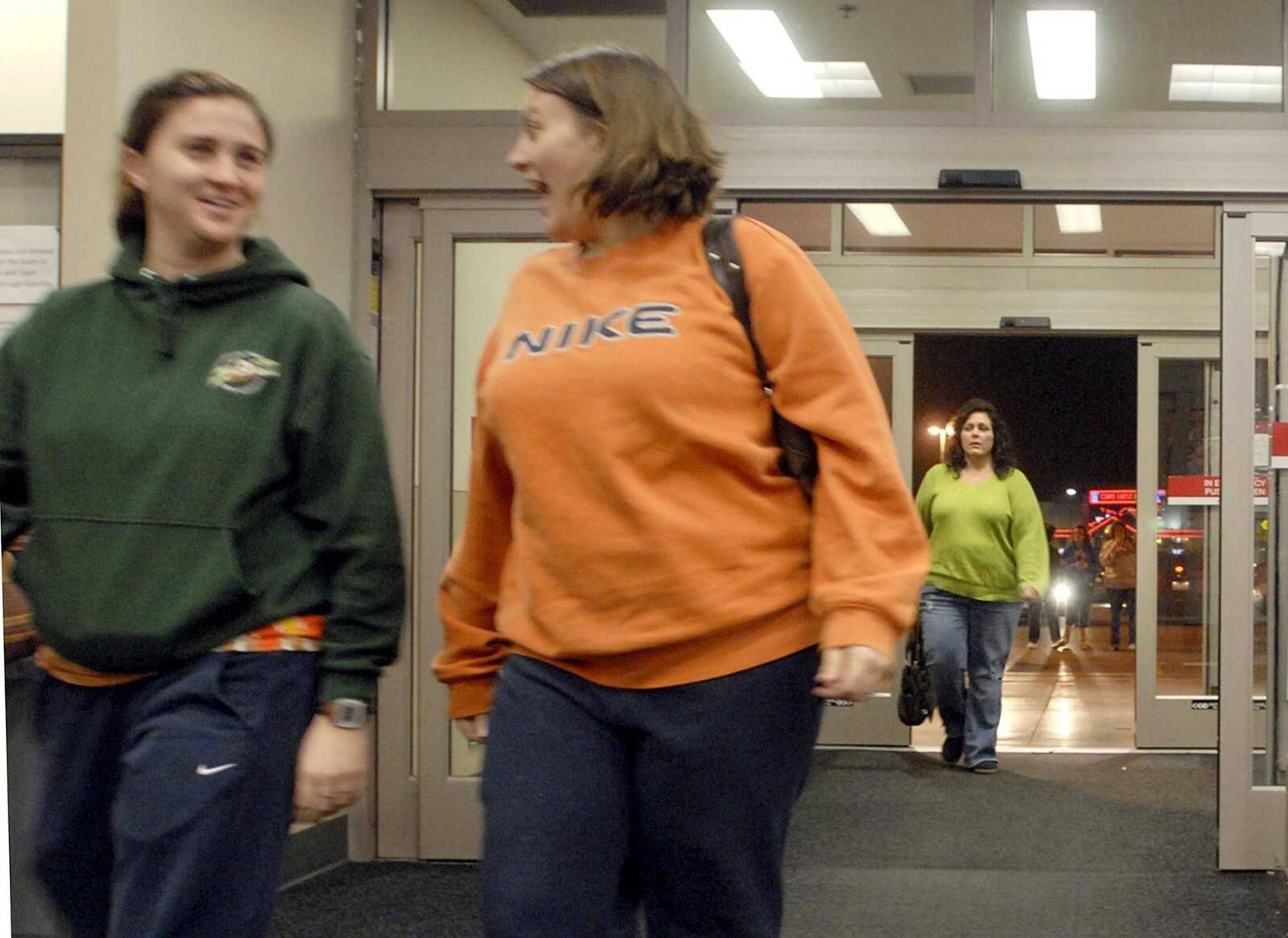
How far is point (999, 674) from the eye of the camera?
7.41 m

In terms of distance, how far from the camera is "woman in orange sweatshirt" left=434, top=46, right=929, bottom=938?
1.77 meters

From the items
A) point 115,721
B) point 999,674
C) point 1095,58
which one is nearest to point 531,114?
point 115,721

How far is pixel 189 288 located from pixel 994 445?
6113 mm

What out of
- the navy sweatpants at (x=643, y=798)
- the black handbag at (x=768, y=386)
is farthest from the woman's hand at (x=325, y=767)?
the black handbag at (x=768, y=386)

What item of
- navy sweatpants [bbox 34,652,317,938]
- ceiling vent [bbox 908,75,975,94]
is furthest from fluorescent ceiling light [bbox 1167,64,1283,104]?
navy sweatpants [bbox 34,652,317,938]

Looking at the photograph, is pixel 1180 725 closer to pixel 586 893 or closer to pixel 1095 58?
pixel 1095 58

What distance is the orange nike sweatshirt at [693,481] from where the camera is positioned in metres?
1.77

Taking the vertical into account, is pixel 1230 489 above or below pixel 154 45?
below

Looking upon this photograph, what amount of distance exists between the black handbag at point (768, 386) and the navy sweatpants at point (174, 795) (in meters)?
0.56

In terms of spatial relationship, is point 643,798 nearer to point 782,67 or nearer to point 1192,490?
point 782,67

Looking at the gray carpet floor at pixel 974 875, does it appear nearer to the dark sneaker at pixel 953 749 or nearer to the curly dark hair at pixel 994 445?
the dark sneaker at pixel 953 749

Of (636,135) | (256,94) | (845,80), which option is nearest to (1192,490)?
(845,80)

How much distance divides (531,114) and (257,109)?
1.05 ft

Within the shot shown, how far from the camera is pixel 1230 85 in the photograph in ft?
16.4
